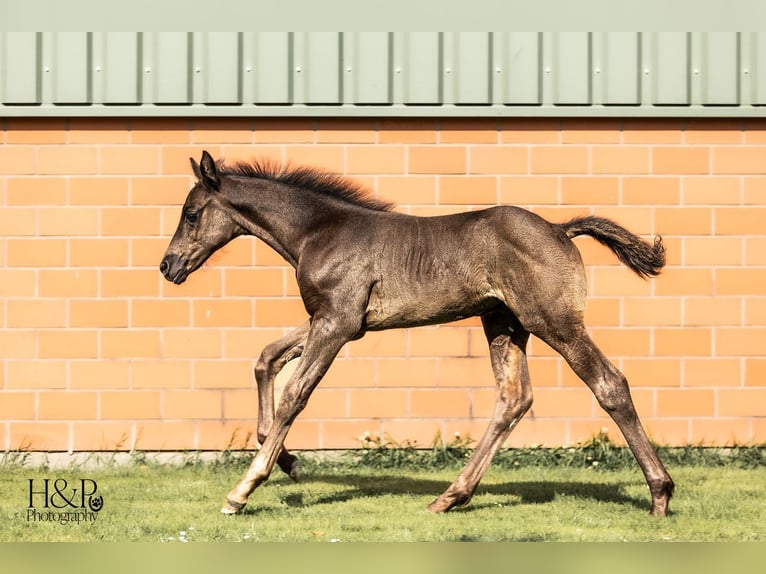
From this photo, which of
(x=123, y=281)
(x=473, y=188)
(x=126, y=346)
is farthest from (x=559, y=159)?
(x=126, y=346)

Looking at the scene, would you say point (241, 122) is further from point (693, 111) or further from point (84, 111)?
point (693, 111)

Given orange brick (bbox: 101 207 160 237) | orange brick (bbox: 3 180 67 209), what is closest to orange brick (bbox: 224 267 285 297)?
orange brick (bbox: 101 207 160 237)

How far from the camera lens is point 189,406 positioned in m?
9.68

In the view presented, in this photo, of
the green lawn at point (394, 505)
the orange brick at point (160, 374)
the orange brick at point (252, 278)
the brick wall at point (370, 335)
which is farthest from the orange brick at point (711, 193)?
the orange brick at point (160, 374)

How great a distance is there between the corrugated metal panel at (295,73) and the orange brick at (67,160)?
10.8 inches

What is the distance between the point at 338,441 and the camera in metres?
9.68

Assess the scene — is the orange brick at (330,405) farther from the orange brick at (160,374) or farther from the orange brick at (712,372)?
the orange brick at (712,372)

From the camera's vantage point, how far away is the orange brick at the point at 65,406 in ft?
31.8

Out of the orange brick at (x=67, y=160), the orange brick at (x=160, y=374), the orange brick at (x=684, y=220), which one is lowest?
the orange brick at (x=160, y=374)

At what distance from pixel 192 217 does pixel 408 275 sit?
1418 millimetres

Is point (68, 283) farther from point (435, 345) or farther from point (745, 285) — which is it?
point (745, 285)

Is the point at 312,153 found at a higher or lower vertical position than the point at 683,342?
higher

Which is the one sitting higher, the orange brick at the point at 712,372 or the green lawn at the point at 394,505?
the orange brick at the point at 712,372

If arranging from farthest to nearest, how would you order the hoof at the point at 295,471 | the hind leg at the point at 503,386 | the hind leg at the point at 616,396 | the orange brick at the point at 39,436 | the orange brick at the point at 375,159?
the orange brick at the point at 375,159 < the orange brick at the point at 39,436 < the hoof at the point at 295,471 < the hind leg at the point at 503,386 < the hind leg at the point at 616,396
